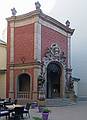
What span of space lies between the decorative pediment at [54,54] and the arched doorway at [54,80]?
828 mm

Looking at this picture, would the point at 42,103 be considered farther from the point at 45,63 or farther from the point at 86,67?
the point at 86,67

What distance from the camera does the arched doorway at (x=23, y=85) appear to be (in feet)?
101

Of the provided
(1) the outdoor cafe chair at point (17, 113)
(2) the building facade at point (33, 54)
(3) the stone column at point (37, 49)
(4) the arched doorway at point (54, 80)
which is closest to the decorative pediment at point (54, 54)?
(2) the building facade at point (33, 54)

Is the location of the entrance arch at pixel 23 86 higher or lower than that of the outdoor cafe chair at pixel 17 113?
higher

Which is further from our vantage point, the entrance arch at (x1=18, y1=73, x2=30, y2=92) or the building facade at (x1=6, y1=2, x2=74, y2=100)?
the entrance arch at (x1=18, y1=73, x2=30, y2=92)

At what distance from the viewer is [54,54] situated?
108 feet

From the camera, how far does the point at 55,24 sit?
110 ft

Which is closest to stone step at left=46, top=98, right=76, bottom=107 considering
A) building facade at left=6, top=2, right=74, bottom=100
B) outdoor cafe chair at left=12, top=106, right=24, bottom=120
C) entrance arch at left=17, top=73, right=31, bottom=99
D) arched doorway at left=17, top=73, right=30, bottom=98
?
building facade at left=6, top=2, right=74, bottom=100

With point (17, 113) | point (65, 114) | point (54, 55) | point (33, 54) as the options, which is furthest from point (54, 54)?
point (17, 113)

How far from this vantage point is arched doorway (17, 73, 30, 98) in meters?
30.8

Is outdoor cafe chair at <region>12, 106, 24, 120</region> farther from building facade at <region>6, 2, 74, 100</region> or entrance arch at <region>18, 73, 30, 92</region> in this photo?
entrance arch at <region>18, 73, 30, 92</region>

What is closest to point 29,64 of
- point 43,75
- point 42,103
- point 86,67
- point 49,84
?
point 43,75

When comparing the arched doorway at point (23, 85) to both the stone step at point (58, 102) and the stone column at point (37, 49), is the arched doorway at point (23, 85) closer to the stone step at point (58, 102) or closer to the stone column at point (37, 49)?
the stone column at point (37, 49)

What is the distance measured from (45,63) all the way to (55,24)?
16.2 feet
